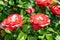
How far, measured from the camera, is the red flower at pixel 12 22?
1.13m

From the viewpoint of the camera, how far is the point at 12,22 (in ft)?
3.74

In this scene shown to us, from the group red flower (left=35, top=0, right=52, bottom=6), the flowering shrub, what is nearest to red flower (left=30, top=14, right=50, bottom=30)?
the flowering shrub

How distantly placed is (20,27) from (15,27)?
0.05 metres

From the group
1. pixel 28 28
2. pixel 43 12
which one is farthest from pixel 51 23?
pixel 28 28

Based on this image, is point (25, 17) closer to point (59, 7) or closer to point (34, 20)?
point (34, 20)

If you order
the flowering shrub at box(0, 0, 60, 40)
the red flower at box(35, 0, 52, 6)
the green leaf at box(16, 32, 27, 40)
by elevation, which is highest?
the red flower at box(35, 0, 52, 6)

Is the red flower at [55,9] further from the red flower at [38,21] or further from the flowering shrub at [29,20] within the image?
the red flower at [38,21]

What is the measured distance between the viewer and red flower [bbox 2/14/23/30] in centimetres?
113

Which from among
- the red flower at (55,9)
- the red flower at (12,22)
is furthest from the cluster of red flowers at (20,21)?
the red flower at (55,9)

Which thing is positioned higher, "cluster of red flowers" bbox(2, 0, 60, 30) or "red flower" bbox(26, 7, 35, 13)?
"red flower" bbox(26, 7, 35, 13)

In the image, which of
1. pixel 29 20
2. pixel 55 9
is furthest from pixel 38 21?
pixel 55 9

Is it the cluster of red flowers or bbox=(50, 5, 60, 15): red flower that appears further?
bbox=(50, 5, 60, 15): red flower

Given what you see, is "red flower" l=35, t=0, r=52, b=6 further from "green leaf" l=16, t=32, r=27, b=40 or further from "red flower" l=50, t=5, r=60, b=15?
"green leaf" l=16, t=32, r=27, b=40

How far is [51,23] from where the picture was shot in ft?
4.23
